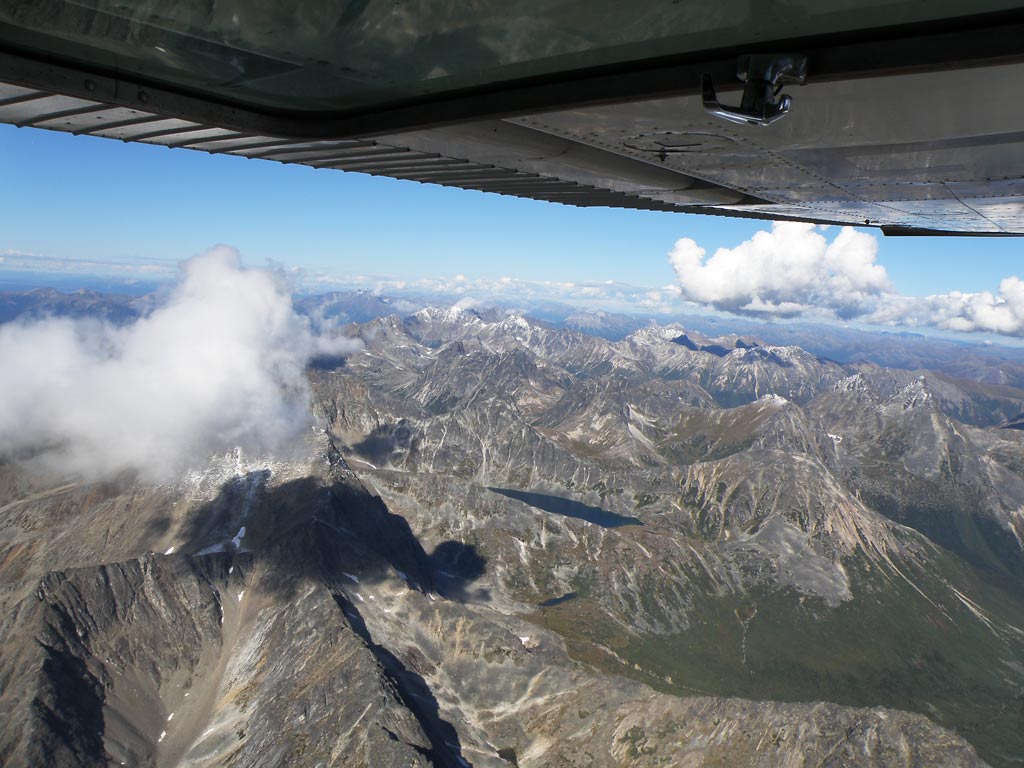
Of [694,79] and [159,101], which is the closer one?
[694,79]

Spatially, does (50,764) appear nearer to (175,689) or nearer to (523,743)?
(175,689)

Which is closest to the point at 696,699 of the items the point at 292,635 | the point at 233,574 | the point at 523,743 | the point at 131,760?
the point at 523,743

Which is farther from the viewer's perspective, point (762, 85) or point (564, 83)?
point (564, 83)

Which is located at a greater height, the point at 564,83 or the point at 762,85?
the point at 564,83
